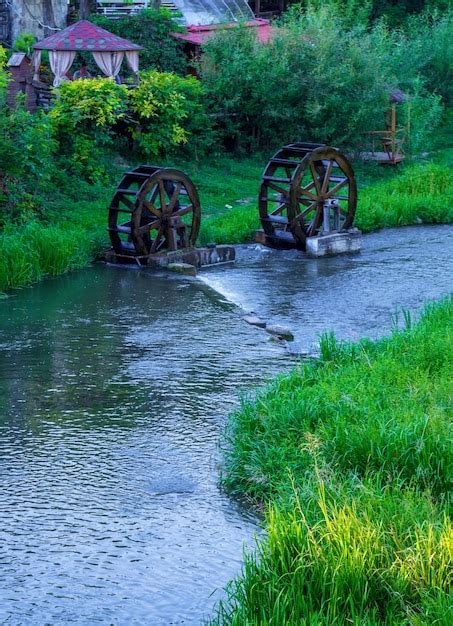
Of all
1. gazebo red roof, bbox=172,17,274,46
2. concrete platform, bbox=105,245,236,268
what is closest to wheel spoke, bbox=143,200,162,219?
concrete platform, bbox=105,245,236,268

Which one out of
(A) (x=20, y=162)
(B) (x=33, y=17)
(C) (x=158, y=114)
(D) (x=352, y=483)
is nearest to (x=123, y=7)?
(B) (x=33, y=17)

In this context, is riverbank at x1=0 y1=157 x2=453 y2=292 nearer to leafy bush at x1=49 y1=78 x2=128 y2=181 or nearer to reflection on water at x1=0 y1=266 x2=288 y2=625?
leafy bush at x1=49 y1=78 x2=128 y2=181

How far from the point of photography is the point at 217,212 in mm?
26516

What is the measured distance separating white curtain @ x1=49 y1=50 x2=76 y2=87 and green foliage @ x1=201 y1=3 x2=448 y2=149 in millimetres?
3671

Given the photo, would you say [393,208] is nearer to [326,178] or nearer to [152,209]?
[326,178]

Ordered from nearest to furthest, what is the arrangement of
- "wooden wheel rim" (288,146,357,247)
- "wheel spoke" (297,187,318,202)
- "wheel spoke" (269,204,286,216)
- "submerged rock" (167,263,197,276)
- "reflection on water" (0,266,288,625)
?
"reflection on water" (0,266,288,625)
"submerged rock" (167,263,197,276)
"wooden wheel rim" (288,146,357,247)
"wheel spoke" (297,187,318,202)
"wheel spoke" (269,204,286,216)

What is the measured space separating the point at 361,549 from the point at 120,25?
28123 millimetres

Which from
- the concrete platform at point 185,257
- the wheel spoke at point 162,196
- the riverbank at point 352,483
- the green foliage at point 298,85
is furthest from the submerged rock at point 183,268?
the green foliage at point 298,85

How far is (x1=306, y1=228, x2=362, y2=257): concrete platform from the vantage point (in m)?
23.8

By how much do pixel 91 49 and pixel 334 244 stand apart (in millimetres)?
9595

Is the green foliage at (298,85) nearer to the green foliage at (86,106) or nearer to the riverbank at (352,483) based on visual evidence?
the green foliage at (86,106)

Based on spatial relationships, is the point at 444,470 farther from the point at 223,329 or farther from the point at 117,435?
the point at 223,329

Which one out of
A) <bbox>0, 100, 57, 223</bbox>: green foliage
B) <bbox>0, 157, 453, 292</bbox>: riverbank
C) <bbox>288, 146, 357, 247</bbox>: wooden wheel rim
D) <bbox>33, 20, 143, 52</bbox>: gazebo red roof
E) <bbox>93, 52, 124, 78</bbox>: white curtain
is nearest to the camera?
<bbox>0, 157, 453, 292</bbox>: riverbank

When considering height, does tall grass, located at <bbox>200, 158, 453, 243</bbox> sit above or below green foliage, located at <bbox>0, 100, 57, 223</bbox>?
below
